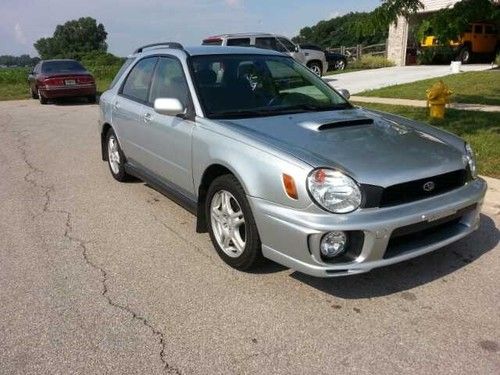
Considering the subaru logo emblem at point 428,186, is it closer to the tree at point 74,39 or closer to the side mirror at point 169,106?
the side mirror at point 169,106

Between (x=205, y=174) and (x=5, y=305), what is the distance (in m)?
1.67

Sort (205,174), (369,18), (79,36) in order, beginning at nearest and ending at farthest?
(205,174) < (369,18) < (79,36)

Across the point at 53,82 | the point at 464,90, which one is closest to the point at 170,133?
the point at 464,90

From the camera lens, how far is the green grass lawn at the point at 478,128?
6246 mm

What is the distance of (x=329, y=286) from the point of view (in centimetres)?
353

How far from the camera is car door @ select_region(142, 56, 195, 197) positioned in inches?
167

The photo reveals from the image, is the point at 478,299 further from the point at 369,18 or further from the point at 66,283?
the point at 369,18

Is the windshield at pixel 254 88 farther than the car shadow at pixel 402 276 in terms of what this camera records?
Yes

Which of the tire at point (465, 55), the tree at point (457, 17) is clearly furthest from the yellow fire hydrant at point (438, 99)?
the tire at point (465, 55)

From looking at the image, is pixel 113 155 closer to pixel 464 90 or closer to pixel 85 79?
pixel 464 90

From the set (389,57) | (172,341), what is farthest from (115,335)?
(389,57)

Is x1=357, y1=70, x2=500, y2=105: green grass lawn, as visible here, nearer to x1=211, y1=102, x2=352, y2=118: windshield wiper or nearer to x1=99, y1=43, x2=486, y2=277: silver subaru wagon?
x1=211, y1=102, x2=352, y2=118: windshield wiper

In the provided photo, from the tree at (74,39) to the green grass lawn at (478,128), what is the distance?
103m

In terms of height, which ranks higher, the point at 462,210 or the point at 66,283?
the point at 462,210
